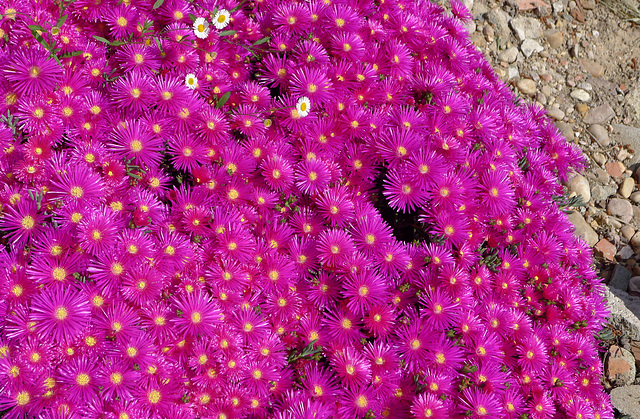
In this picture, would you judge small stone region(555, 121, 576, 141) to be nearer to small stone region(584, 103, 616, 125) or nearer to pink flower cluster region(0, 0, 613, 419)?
small stone region(584, 103, 616, 125)

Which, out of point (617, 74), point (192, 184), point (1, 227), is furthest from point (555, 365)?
point (617, 74)

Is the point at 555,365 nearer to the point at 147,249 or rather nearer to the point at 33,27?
the point at 147,249

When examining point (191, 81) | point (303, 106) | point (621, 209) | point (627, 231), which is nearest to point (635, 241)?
point (627, 231)

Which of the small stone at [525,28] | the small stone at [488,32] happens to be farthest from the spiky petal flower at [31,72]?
the small stone at [525,28]

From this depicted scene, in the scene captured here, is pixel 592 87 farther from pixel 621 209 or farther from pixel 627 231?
pixel 627 231

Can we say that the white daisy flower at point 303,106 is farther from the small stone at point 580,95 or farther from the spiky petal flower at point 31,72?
the small stone at point 580,95

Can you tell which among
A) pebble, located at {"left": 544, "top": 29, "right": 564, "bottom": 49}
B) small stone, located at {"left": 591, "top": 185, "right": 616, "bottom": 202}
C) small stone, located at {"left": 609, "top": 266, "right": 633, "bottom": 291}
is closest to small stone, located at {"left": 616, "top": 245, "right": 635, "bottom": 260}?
small stone, located at {"left": 609, "top": 266, "right": 633, "bottom": 291}
